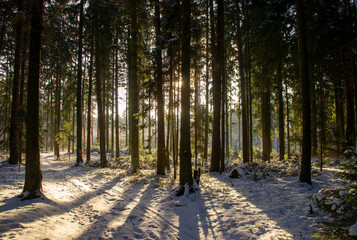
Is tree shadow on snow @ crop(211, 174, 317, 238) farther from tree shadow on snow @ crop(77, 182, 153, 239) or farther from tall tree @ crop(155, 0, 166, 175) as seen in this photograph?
tall tree @ crop(155, 0, 166, 175)

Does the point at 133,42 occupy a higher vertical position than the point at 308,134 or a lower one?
higher

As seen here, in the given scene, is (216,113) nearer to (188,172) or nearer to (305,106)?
(305,106)

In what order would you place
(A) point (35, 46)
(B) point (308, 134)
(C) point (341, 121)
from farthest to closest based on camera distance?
1. (C) point (341, 121)
2. (B) point (308, 134)
3. (A) point (35, 46)

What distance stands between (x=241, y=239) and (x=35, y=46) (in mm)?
8722

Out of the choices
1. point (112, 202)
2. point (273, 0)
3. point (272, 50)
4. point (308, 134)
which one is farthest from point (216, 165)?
point (273, 0)

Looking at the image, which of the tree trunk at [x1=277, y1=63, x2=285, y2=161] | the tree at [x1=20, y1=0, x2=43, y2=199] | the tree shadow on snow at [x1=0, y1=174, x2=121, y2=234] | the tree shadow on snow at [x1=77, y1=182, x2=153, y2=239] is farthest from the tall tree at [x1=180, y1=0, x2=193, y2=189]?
the tree trunk at [x1=277, y1=63, x2=285, y2=161]

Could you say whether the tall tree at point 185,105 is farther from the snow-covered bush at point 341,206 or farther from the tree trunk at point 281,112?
the tree trunk at point 281,112

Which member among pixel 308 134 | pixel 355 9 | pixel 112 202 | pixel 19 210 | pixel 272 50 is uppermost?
pixel 355 9

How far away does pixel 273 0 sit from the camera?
10.1m

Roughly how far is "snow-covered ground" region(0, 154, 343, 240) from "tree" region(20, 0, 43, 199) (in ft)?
2.30

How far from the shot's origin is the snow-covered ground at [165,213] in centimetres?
426

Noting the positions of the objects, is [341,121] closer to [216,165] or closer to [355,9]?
[355,9]

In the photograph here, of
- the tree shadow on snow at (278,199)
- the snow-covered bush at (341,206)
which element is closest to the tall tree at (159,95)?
the tree shadow on snow at (278,199)

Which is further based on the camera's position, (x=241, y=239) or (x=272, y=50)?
(x=272, y=50)
